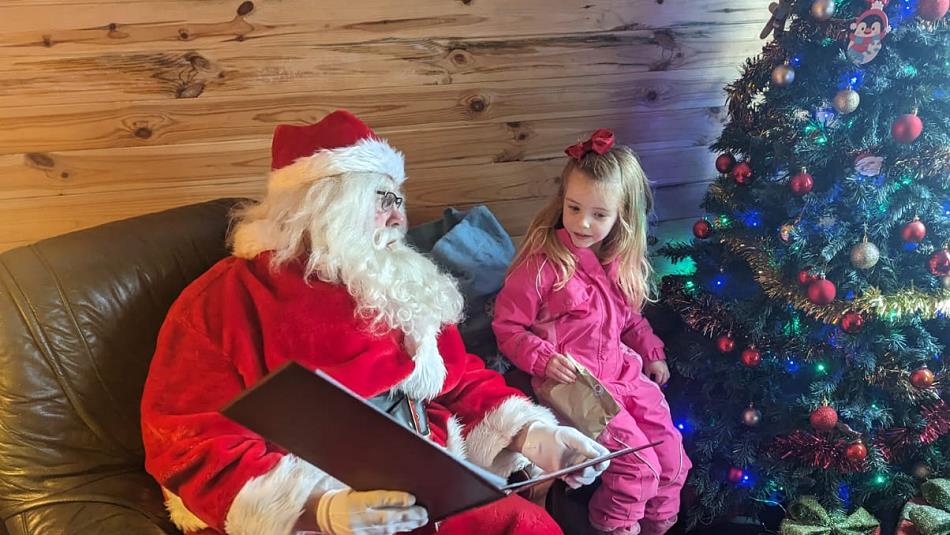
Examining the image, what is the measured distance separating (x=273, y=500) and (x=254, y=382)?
200 millimetres

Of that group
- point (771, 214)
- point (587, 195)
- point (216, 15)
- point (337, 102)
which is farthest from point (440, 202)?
point (771, 214)

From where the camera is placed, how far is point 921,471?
5.95 feet

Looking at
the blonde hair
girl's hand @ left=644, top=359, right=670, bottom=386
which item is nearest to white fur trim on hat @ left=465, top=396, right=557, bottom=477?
the blonde hair

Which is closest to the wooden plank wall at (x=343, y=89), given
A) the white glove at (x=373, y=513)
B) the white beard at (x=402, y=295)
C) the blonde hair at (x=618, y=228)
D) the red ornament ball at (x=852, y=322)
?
the blonde hair at (x=618, y=228)

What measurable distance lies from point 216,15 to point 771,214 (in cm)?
151

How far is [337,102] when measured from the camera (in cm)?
192

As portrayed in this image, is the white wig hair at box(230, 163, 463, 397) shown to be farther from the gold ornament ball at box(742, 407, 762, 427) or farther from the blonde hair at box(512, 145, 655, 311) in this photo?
the gold ornament ball at box(742, 407, 762, 427)

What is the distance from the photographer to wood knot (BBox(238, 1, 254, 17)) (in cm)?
176

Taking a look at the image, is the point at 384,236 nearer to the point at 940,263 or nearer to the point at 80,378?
the point at 80,378

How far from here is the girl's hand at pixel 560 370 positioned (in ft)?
5.48

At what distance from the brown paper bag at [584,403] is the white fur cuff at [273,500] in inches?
26.7

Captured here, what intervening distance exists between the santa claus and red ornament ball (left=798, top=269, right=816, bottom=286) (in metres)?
0.65

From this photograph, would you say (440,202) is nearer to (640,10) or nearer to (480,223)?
(480,223)

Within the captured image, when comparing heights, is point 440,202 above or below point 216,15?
below
